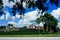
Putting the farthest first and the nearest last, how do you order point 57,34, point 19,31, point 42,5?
point 57,34
point 19,31
point 42,5

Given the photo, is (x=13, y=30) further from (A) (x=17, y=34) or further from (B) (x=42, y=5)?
(B) (x=42, y=5)

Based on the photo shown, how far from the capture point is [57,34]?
10516 millimetres

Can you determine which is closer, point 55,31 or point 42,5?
point 42,5

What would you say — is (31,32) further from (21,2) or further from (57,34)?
(21,2)

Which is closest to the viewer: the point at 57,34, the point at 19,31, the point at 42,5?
the point at 42,5

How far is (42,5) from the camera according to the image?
377 cm

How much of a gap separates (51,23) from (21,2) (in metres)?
6.29

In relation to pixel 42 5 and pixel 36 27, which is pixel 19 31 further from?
pixel 42 5

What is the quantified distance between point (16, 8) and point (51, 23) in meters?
6.19

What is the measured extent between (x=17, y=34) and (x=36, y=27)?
1117 millimetres

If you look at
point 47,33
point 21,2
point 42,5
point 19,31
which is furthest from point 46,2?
point 47,33

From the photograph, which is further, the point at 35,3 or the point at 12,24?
the point at 12,24

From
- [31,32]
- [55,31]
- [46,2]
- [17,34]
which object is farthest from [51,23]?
[46,2]

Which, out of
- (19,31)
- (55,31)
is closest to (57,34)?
(55,31)
